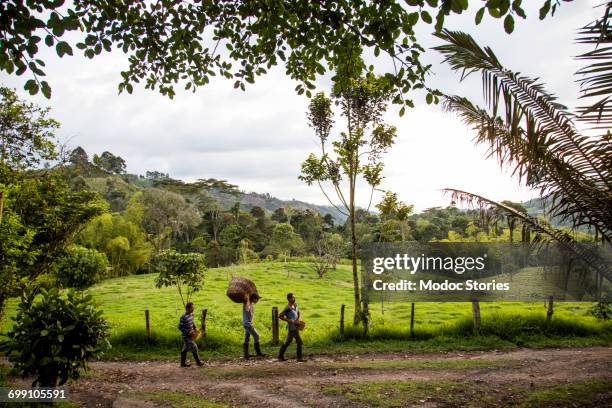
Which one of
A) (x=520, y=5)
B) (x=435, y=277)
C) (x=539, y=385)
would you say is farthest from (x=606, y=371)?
(x=520, y=5)

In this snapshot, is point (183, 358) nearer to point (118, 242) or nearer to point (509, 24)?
point (509, 24)

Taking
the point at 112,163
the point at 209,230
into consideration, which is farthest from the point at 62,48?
the point at 112,163

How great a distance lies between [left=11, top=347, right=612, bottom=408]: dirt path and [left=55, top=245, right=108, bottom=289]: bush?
8.16m

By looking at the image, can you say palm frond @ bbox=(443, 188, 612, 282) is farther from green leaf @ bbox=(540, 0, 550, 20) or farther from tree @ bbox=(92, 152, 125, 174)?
tree @ bbox=(92, 152, 125, 174)

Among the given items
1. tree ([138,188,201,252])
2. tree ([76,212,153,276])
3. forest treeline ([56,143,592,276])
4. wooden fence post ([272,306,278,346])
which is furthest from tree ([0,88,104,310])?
tree ([138,188,201,252])

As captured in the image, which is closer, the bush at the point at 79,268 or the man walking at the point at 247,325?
the man walking at the point at 247,325

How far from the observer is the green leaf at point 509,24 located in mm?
3684

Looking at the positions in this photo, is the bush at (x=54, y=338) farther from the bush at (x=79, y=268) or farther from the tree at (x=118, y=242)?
the tree at (x=118, y=242)

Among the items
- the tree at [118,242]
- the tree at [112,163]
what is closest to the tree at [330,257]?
the tree at [118,242]

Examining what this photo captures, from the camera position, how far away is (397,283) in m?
13.4

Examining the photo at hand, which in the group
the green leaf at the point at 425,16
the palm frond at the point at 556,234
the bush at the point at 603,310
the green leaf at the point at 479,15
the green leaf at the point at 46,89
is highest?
the green leaf at the point at 425,16

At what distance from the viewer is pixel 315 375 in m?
9.06

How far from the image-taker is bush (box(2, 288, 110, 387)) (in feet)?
22.7

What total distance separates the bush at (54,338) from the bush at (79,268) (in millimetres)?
11014
